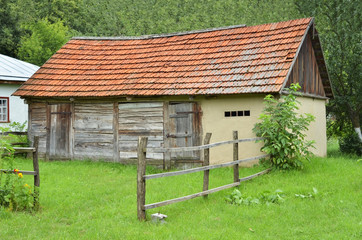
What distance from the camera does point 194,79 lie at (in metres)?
13.1

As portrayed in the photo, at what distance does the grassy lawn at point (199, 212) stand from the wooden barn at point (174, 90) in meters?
2.45

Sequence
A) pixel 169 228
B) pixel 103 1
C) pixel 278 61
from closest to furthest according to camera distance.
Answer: pixel 169 228, pixel 278 61, pixel 103 1

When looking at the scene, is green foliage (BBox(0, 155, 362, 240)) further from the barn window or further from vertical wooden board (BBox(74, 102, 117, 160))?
vertical wooden board (BBox(74, 102, 117, 160))

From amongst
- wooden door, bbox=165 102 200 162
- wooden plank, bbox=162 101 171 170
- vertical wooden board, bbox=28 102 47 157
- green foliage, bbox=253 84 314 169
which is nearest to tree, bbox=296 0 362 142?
wooden door, bbox=165 102 200 162

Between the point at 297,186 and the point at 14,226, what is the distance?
5.74 meters

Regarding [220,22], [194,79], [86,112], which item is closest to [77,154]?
[86,112]

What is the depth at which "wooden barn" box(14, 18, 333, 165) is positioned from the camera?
40.6ft

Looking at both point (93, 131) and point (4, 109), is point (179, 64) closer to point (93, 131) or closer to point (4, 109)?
point (93, 131)

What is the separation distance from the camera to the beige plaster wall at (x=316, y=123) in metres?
14.2

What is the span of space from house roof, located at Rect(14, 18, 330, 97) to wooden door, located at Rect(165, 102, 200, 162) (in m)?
0.65

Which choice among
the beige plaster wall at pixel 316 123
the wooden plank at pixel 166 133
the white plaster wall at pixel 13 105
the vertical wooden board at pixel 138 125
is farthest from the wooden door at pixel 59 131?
the beige plaster wall at pixel 316 123

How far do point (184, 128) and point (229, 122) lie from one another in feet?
4.91

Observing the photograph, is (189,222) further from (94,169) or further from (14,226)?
(94,169)

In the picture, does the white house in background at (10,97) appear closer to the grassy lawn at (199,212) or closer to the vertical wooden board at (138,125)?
the vertical wooden board at (138,125)
